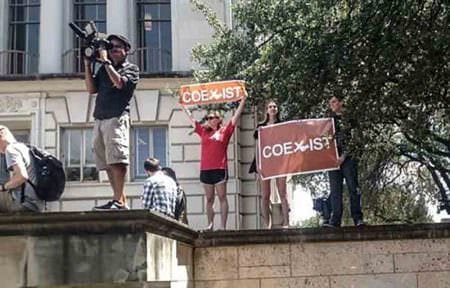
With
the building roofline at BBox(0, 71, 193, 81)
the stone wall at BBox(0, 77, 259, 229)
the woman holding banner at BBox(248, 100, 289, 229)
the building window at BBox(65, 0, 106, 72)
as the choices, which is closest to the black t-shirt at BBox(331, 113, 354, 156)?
the woman holding banner at BBox(248, 100, 289, 229)

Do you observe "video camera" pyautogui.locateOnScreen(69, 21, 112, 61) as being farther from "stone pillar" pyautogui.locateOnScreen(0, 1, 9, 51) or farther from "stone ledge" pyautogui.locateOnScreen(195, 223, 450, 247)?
"stone pillar" pyautogui.locateOnScreen(0, 1, 9, 51)

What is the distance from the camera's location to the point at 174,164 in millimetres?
21750

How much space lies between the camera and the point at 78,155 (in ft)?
72.5

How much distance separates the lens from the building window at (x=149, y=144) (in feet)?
72.1

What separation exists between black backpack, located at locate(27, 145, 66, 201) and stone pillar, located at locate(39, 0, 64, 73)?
1506 centimetres

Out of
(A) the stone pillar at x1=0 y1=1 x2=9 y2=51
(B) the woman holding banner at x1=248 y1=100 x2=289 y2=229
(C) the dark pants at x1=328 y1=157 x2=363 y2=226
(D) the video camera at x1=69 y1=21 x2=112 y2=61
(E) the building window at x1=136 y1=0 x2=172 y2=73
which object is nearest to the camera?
(D) the video camera at x1=69 y1=21 x2=112 y2=61

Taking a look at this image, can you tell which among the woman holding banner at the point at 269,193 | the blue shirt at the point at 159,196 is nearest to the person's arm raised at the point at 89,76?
the blue shirt at the point at 159,196

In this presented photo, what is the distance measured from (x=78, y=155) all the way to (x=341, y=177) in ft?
41.3

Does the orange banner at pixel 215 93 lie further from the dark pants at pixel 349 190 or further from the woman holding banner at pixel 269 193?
the dark pants at pixel 349 190

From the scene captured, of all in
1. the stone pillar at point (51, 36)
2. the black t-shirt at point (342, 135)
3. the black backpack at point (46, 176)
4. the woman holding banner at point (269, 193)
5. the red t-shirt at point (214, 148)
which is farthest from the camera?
the stone pillar at point (51, 36)

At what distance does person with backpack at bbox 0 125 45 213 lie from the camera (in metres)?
7.56

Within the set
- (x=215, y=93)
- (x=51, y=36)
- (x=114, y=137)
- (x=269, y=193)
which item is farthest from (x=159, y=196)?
(x=51, y=36)

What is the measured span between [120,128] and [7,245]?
5.34 feet

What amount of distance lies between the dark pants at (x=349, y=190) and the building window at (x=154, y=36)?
41.2 ft
